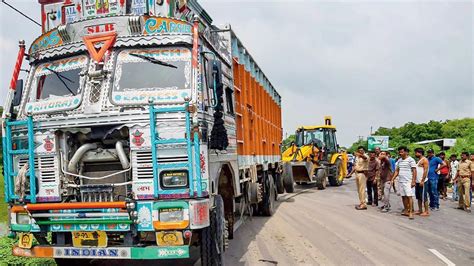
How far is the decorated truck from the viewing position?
513 centimetres

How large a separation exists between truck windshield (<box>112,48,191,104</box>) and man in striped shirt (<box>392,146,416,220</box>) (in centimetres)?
768

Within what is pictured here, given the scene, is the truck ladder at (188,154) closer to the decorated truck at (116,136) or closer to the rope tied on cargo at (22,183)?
the decorated truck at (116,136)

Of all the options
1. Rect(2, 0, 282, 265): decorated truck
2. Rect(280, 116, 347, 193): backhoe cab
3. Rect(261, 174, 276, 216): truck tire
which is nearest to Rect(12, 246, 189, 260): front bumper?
Rect(2, 0, 282, 265): decorated truck

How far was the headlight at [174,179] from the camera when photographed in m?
5.15

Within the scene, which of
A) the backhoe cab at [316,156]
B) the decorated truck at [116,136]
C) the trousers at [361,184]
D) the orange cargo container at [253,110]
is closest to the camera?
the decorated truck at [116,136]

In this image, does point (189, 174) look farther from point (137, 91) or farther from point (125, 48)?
point (125, 48)

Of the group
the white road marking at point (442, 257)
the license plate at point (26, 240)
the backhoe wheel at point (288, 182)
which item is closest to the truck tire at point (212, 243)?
the license plate at point (26, 240)

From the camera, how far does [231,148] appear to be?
7.23 m

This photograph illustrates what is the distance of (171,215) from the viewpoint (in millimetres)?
5098

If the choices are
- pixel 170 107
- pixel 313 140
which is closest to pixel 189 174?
pixel 170 107

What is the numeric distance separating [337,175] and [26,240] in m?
18.6

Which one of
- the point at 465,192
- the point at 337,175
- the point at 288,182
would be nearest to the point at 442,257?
the point at 465,192

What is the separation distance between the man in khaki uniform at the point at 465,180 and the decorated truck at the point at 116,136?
30.3 feet

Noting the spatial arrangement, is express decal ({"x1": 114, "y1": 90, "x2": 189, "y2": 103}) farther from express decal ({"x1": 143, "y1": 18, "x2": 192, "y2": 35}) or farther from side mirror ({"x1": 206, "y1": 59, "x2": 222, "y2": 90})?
express decal ({"x1": 143, "y1": 18, "x2": 192, "y2": 35})
